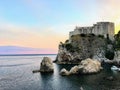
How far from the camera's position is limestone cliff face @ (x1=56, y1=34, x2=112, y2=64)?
446ft

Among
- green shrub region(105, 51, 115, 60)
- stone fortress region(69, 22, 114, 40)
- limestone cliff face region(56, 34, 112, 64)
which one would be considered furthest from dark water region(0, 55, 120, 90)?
stone fortress region(69, 22, 114, 40)

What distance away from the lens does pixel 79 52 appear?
138m

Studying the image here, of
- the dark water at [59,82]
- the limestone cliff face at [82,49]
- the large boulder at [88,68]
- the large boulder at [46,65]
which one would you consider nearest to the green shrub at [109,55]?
the limestone cliff face at [82,49]

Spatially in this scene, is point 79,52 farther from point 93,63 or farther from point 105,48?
point 93,63

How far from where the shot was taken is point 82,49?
Result: 140m

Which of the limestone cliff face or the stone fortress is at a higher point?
the stone fortress

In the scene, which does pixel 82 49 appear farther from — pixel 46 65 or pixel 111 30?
pixel 46 65

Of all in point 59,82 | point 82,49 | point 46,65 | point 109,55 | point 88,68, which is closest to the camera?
point 59,82

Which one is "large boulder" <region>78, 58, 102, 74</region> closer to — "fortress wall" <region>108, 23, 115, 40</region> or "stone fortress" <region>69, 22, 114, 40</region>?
"stone fortress" <region>69, 22, 114, 40</region>

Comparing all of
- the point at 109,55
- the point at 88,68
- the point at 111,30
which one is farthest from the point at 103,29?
the point at 88,68

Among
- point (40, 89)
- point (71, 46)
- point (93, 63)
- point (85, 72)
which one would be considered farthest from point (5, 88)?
point (71, 46)

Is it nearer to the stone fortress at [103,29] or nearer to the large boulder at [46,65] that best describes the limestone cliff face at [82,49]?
the stone fortress at [103,29]

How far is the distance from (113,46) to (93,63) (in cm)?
5143

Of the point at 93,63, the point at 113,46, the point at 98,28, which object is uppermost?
the point at 98,28
